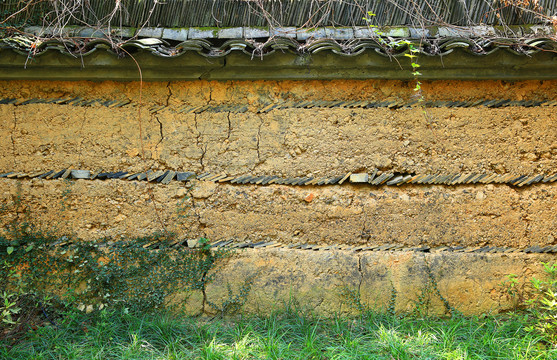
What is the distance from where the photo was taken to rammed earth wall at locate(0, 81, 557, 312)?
3555mm

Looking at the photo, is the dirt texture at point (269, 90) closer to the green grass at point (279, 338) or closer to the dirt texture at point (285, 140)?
the dirt texture at point (285, 140)

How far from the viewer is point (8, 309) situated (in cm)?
323

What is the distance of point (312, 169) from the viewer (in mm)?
3582

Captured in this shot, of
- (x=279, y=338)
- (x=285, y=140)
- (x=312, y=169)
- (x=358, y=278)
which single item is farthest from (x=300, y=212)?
(x=279, y=338)

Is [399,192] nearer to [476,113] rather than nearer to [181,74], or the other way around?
[476,113]

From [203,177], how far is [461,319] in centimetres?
243

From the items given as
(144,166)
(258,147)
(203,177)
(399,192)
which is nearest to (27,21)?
(144,166)

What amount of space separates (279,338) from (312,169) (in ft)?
4.54

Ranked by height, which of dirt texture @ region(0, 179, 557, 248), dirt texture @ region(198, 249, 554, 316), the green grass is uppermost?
dirt texture @ region(0, 179, 557, 248)

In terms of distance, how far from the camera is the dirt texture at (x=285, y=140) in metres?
3.58

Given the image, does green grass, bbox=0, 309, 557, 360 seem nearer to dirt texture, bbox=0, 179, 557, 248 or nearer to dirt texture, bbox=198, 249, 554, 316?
dirt texture, bbox=198, 249, 554, 316

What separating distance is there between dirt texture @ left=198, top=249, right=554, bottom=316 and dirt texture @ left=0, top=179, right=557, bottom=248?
0.14m

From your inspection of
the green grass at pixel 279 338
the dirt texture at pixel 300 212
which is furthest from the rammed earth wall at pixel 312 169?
the green grass at pixel 279 338

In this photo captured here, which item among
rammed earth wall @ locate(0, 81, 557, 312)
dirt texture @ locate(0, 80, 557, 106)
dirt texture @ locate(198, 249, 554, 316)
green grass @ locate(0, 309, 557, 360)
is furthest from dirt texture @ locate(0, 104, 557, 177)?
green grass @ locate(0, 309, 557, 360)
